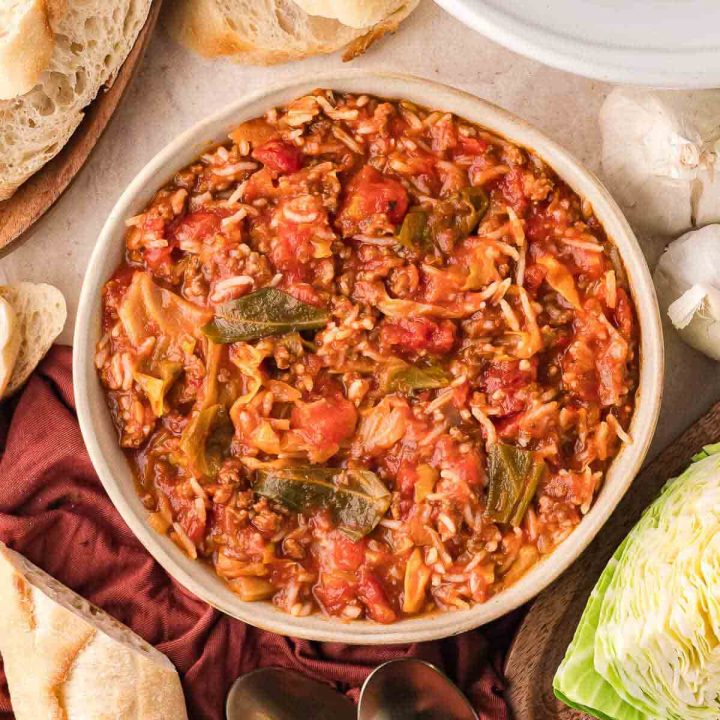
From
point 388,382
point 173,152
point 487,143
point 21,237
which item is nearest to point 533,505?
point 388,382

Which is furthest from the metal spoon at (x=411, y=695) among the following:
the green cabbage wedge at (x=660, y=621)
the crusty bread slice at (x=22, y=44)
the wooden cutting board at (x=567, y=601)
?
the crusty bread slice at (x=22, y=44)

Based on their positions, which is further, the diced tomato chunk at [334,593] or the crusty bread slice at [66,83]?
the crusty bread slice at [66,83]

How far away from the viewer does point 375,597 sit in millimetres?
4090

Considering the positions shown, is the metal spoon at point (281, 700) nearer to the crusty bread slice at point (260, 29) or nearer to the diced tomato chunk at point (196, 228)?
the diced tomato chunk at point (196, 228)

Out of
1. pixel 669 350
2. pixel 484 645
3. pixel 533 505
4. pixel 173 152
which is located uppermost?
pixel 173 152

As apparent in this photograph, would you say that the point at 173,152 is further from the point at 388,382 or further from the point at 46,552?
the point at 46,552

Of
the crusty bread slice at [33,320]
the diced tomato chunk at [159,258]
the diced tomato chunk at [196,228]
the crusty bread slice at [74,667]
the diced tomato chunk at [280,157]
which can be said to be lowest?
the crusty bread slice at [74,667]

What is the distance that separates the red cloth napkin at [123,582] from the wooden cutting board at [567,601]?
0.12 m

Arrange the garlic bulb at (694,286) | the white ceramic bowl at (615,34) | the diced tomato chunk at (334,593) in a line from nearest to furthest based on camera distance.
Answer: the white ceramic bowl at (615,34)
the diced tomato chunk at (334,593)
the garlic bulb at (694,286)

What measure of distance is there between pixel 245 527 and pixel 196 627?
77 centimetres

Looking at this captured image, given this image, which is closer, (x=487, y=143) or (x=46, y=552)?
(x=487, y=143)

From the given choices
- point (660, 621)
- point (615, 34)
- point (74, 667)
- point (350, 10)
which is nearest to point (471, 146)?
point (350, 10)

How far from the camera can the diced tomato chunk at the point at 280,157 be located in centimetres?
415

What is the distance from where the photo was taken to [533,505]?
4.09m
